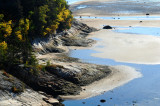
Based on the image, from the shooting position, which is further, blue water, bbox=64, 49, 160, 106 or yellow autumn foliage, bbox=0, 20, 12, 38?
yellow autumn foliage, bbox=0, 20, 12, 38

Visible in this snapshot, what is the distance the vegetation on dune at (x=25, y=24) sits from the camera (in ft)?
148

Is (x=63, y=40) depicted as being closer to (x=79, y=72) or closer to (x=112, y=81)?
(x=79, y=72)

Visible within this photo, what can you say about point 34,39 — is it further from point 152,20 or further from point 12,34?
point 152,20

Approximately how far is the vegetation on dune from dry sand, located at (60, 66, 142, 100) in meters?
9.23

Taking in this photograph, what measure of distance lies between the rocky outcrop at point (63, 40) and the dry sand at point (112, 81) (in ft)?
52.9

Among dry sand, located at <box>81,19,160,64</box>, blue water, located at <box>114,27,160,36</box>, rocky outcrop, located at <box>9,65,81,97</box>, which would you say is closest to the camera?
rocky outcrop, located at <box>9,65,81,97</box>

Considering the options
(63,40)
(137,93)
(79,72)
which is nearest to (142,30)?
(63,40)

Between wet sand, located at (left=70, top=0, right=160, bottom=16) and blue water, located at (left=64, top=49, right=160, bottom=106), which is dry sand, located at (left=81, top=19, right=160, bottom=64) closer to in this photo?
blue water, located at (left=64, top=49, right=160, bottom=106)

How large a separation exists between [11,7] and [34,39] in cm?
797

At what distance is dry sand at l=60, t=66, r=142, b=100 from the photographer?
149 ft

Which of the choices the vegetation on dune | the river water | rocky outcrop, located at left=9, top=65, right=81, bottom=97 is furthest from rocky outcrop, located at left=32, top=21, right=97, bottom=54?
rocky outcrop, located at left=9, top=65, right=81, bottom=97

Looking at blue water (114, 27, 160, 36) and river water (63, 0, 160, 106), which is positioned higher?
blue water (114, 27, 160, 36)

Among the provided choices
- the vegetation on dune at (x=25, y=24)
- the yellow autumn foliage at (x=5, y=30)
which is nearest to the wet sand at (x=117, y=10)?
the vegetation on dune at (x=25, y=24)

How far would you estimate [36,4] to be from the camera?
6919 cm
